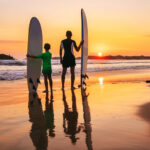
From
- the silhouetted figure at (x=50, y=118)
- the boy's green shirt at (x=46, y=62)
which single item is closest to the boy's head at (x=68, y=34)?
the boy's green shirt at (x=46, y=62)

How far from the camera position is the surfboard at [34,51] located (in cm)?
848

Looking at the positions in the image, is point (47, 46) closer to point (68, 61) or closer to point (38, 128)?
point (68, 61)

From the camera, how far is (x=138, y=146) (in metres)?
2.88

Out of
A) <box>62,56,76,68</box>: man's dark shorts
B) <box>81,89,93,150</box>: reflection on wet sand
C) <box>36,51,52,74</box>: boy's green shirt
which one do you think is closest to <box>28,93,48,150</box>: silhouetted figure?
<box>81,89,93,150</box>: reflection on wet sand

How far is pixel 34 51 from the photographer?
9008 mm

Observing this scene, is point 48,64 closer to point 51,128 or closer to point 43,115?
point 43,115

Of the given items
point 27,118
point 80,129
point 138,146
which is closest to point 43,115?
point 27,118

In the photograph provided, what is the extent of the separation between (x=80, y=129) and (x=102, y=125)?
392 mm

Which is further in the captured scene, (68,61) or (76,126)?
(68,61)

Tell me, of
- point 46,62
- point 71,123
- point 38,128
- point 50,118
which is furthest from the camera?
point 46,62

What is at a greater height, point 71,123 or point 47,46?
point 47,46

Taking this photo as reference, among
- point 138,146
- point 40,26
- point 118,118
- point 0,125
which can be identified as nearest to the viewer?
point 138,146

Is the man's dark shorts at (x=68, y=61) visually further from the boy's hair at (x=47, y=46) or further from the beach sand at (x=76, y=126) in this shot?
the beach sand at (x=76, y=126)

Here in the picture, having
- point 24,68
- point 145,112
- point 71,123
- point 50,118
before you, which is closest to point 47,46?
point 50,118
